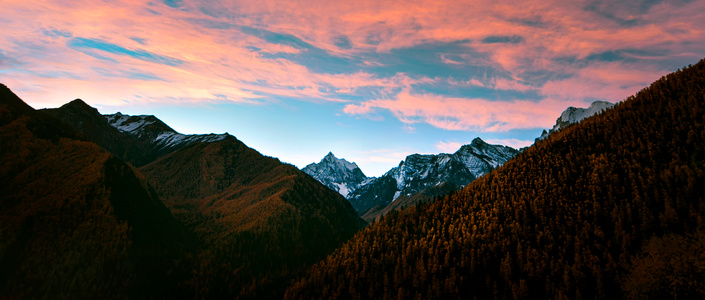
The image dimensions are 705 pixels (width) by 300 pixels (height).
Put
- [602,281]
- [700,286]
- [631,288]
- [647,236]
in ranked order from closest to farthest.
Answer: [700,286], [631,288], [602,281], [647,236]

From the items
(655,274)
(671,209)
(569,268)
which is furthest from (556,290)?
(671,209)

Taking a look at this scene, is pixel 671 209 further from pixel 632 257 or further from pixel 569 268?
pixel 569 268

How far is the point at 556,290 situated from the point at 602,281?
25.5 metres

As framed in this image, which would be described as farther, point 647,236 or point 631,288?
point 647,236

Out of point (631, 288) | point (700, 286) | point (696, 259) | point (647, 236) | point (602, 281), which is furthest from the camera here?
point (647, 236)

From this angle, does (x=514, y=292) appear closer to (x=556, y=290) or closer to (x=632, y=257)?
(x=556, y=290)

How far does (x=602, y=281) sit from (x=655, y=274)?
25.8 m

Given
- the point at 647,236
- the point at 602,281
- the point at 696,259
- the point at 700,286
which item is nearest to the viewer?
the point at 700,286

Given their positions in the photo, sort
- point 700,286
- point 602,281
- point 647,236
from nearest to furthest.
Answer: point 700,286
point 602,281
point 647,236

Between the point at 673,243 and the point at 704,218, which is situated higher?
the point at 704,218

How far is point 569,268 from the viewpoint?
636 feet

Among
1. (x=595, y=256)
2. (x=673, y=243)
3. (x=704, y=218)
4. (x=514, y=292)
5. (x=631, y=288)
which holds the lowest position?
(x=514, y=292)

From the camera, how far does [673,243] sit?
183 meters

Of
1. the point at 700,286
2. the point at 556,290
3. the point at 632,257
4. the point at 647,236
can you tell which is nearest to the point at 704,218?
the point at 647,236
